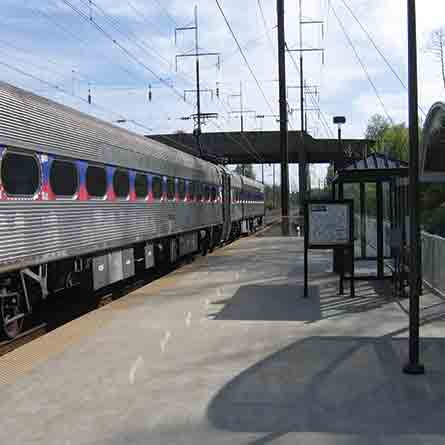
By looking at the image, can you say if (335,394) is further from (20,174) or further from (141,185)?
(141,185)

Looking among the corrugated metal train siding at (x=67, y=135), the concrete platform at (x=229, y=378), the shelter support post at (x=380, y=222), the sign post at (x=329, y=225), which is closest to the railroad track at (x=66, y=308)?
the concrete platform at (x=229, y=378)

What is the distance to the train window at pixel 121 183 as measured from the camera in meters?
12.4

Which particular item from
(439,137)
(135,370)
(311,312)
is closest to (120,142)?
(311,312)

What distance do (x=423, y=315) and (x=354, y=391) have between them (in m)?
4.05

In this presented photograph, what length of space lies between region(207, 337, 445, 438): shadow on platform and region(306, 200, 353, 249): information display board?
4.02m

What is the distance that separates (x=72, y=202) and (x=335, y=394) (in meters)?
5.61

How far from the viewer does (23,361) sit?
24.5 feet

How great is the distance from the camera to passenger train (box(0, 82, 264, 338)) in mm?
8344

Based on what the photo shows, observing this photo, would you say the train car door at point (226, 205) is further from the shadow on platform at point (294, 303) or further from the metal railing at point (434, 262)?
the metal railing at point (434, 262)

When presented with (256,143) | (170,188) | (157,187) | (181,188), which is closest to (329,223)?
(157,187)

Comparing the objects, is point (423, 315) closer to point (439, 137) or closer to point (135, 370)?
point (439, 137)

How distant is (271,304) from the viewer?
1088 centimetres

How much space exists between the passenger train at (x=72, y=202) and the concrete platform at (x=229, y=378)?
86 centimetres

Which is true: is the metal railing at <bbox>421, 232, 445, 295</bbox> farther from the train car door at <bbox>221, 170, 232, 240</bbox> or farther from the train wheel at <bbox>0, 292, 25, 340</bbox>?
the train car door at <bbox>221, 170, 232, 240</bbox>
